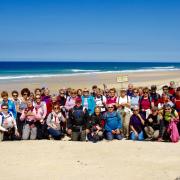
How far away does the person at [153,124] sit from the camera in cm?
1116

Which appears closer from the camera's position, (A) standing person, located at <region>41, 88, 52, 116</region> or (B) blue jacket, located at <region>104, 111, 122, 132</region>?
(B) blue jacket, located at <region>104, 111, 122, 132</region>

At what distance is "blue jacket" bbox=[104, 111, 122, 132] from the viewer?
37.0ft

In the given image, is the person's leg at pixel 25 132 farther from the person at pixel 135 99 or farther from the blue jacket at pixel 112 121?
the person at pixel 135 99

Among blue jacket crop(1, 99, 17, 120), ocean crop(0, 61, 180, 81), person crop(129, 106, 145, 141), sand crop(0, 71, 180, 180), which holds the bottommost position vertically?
sand crop(0, 71, 180, 180)

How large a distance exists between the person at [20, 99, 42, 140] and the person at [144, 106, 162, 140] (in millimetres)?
2900

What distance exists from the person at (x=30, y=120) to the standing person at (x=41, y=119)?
0.33ft

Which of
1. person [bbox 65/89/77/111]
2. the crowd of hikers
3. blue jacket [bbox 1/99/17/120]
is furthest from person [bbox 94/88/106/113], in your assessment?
blue jacket [bbox 1/99/17/120]

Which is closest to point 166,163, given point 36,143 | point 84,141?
point 84,141

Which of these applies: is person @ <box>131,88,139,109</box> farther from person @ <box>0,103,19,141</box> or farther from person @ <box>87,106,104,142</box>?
person @ <box>0,103,19,141</box>

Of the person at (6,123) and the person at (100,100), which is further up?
the person at (100,100)

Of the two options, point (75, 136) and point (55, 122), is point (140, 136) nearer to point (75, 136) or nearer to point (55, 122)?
point (75, 136)

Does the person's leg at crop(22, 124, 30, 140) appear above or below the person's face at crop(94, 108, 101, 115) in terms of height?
below

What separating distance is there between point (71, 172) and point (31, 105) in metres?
3.56

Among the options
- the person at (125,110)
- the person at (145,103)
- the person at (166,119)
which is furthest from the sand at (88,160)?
the person at (145,103)
